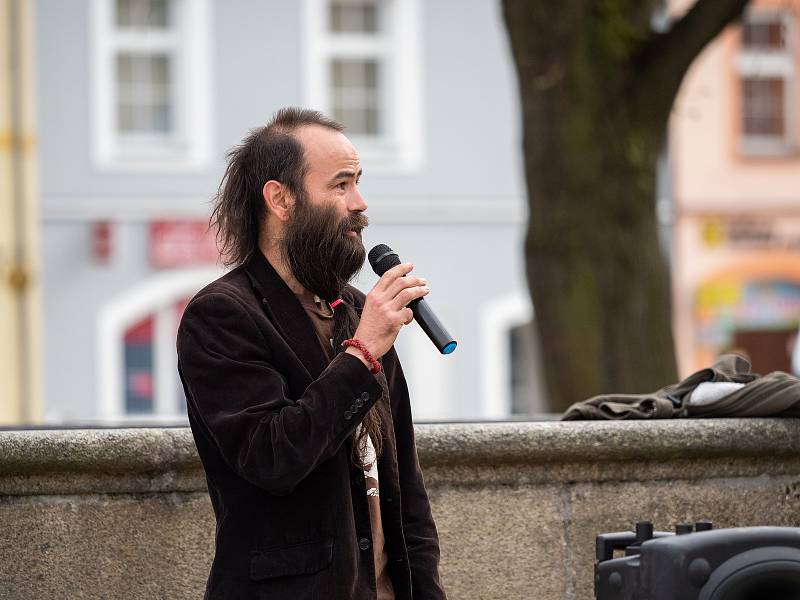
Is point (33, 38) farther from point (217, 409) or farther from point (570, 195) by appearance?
point (217, 409)

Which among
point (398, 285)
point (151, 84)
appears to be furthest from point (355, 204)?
point (151, 84)

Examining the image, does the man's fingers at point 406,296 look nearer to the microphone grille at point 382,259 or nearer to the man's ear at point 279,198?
the microphone grille at point 382,259

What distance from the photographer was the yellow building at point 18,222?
16672 mm

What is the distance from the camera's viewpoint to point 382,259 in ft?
10.5

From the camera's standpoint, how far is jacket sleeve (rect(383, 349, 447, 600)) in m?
3.28

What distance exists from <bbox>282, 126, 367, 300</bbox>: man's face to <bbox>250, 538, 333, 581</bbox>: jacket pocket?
53 cm

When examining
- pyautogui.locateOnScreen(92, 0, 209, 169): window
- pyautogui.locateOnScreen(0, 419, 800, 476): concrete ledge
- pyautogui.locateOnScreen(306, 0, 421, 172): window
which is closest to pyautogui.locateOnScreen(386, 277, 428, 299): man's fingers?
pyautogui.locateOnScreen(0, 419, 800, 476): concrete ledge

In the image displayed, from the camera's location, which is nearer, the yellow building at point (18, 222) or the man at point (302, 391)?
the man at point (302, 391)

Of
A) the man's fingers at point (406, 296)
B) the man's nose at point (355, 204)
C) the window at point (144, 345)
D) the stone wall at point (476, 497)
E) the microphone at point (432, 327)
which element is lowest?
the window at point (144, 345)

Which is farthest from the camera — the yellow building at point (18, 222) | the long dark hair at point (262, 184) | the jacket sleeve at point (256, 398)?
the yellow building at point (18, 222)

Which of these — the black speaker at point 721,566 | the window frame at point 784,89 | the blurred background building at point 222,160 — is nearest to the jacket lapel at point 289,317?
the black speaker at point 721,566

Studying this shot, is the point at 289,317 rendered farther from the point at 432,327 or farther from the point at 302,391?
the point at 432,327

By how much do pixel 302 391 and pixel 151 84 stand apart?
14880 millimetres

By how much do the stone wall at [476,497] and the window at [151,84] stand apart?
532 inches
